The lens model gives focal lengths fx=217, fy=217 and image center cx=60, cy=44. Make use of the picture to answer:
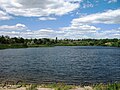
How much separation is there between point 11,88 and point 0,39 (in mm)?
180097

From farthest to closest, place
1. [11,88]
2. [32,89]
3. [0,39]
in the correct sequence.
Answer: [0,39] → [11,88] → [32,89]

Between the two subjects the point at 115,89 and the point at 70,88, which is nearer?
the point at 115,89

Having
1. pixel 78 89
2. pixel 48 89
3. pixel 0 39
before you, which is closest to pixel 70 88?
pixel 78 89

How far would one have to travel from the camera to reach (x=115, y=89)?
17.7 metres

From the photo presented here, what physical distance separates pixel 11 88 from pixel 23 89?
1.51 m

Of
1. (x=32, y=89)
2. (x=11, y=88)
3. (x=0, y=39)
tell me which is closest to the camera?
(x=32, y=89)

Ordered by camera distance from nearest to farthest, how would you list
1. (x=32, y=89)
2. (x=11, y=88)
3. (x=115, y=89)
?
(x=115, y=89), (x=32, y=89), (x=11, y=88)

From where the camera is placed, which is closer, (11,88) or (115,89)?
(115,89)

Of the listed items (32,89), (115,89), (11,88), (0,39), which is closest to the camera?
(115,89)

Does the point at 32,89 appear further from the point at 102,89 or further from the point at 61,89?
the point at 102,89

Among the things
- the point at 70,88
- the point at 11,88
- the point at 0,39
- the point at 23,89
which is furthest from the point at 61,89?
the point at 0,39

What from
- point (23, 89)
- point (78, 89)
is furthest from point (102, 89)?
point (23, 89)

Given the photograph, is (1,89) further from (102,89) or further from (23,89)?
(102,89)

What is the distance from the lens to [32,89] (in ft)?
62.2
